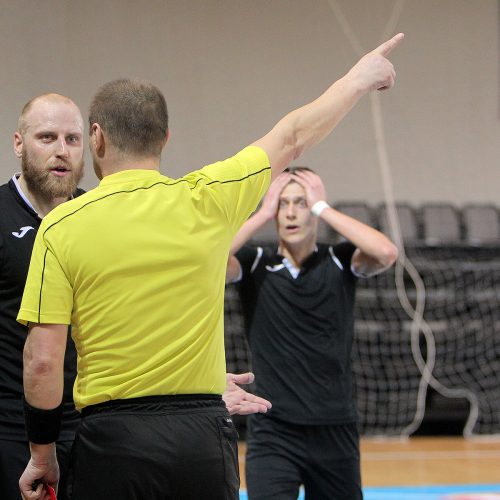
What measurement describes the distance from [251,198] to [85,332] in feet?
1.92

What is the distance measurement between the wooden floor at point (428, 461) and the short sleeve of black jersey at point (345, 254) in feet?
10.9

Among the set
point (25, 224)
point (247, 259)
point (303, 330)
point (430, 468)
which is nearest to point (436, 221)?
point (430, 468)

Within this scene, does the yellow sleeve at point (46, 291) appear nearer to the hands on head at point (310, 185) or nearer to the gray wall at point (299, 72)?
the hands on head at point (310, 185)

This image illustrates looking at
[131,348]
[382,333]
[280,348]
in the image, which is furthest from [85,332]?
[382,333]

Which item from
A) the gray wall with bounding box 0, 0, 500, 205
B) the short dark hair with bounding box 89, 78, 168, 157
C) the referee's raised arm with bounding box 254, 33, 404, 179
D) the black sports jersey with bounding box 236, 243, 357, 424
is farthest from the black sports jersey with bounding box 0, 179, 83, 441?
the gray wall with bounding box 0, 0, 500, 205

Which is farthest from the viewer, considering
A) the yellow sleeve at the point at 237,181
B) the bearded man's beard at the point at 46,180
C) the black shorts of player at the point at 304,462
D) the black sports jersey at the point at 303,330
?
the black sports jersey at the point at 303,330

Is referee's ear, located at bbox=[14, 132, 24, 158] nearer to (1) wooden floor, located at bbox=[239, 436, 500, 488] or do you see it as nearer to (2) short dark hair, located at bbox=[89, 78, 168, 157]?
(2) short dark hair, located at bbox=[89, 78, 168, 157]

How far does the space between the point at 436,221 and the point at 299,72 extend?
2.60m

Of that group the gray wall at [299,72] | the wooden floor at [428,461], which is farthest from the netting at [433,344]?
the gray wall at [299,72]

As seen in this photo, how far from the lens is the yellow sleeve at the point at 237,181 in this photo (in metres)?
2.52

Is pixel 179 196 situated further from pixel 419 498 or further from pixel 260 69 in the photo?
pixel 260 69

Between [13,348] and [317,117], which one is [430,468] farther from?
Answer: [317,117]

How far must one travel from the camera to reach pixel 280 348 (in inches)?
181

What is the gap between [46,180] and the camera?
3.42 meters
